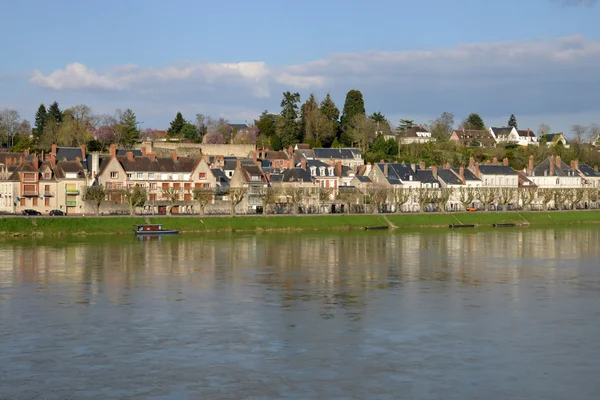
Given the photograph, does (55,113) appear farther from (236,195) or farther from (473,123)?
(473,123)

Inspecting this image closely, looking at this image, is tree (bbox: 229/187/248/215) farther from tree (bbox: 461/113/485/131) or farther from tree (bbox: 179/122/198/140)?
tree (bbox: 461/113/485/131)

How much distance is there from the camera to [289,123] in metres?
126

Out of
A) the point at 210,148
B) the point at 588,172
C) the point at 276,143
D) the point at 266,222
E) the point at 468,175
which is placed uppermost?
the point at 276,143

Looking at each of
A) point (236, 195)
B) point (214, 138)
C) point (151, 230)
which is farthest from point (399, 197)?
point (214, 138)

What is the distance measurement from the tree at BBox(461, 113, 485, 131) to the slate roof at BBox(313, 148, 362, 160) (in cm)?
5610

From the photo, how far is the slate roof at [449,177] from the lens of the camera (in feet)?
343

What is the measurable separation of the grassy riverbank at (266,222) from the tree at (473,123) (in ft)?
246

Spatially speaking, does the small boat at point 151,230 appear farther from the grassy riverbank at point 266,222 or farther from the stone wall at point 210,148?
the stone wall at point 210,148

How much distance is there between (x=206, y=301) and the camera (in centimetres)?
3744

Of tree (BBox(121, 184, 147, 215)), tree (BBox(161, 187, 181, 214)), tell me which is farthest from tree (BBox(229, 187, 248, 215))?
tree (BBox(121, 184, 147, 215))

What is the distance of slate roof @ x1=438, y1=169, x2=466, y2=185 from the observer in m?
105

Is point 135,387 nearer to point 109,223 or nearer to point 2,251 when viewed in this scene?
point 2,251

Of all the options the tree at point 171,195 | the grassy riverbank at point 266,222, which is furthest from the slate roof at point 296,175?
the grassy riverbank at point 266,222

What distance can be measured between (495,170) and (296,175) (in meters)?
29.1
